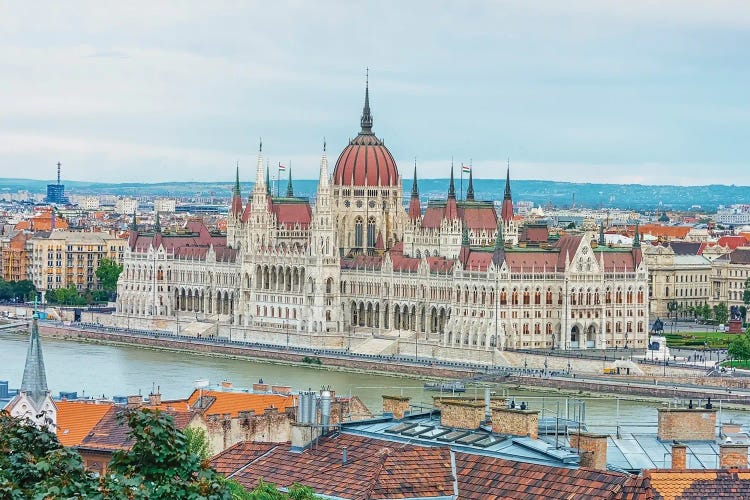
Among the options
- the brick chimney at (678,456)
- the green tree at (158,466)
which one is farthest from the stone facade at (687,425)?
the green tree at (158,466)

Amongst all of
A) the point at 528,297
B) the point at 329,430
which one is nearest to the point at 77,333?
the point at 528,297

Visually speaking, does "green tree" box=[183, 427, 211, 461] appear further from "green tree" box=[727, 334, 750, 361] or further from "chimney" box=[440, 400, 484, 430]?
"green tree" box=[727, 334, 750, 361]

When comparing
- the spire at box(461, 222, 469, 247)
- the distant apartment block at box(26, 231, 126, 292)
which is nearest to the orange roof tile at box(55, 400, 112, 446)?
the spire at box(461, 222, 469, 247)

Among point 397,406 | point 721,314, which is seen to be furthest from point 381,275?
point 397,406

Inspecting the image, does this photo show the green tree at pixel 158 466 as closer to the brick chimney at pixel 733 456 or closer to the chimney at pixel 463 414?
the brick chimney at pixel 733 456

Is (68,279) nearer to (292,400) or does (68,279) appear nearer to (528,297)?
(528,297)

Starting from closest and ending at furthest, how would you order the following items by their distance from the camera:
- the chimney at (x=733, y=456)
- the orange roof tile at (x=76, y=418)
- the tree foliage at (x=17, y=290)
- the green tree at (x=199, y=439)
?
the chimney at (x=733, y=456), the green tree at (x=199, y=439), the orange roof tile at (x=76, y=418), the tree foliage at (x=17, y=290)

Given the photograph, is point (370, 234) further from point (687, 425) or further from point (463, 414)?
point (463, 414)
